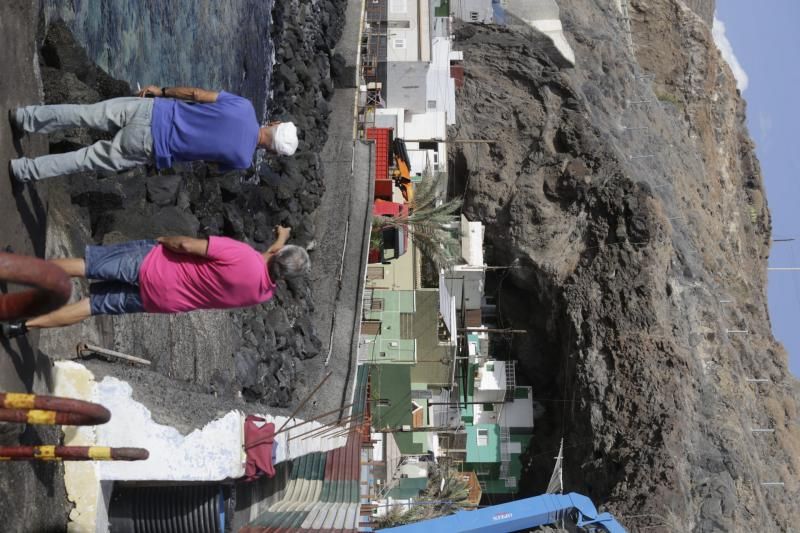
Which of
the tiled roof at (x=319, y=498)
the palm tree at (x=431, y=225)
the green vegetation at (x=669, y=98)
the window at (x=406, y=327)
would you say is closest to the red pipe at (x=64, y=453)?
the tiled roof at (x=319, y=498)

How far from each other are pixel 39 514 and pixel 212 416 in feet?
4.54

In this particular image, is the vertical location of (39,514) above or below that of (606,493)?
above

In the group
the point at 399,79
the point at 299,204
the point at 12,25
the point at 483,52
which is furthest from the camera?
the point at 483,52

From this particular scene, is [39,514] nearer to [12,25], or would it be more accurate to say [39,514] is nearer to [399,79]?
[12,25]

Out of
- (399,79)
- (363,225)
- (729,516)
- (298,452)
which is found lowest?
(729,516)

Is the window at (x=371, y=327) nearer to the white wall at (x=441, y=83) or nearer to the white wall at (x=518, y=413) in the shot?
the white wall at (x=518, y=413)

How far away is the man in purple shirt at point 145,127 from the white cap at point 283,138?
0.33 m

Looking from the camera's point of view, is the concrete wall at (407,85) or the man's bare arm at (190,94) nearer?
the man's bare arm at (190,94)

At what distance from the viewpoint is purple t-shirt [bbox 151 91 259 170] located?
18.1 feet

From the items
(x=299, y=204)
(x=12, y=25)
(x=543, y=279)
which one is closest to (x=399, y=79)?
(x=543, y=279)

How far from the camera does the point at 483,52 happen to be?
3047 cm

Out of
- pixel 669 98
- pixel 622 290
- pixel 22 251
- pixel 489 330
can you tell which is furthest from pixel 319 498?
pixel 669 98

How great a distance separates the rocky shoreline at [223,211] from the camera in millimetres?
6316

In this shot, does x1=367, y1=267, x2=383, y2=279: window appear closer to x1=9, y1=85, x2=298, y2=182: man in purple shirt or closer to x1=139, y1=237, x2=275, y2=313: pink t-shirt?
x1=9, y1=85, x2=298, y2=182: man in purple shirt
